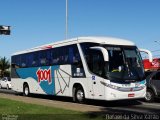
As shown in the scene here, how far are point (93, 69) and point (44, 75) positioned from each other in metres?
6.03

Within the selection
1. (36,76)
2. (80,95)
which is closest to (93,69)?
(80,95)

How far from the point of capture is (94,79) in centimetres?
1919

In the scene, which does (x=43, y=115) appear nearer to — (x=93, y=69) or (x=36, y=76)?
(x=93, y=69)

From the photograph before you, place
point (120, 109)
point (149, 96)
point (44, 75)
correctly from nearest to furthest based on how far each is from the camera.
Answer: point (120, 109), point (149, 96), point (44, 75)

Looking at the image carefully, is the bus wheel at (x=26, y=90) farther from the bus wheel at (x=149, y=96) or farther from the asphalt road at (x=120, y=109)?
the bus wheel at (x=149, y=96)

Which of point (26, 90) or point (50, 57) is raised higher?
point (50, 57)

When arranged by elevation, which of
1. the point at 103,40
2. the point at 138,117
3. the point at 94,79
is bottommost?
the point at 138,117

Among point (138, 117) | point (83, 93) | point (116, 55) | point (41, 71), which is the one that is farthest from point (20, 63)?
point (138, 117)

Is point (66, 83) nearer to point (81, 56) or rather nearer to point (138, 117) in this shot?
point (81, 56)

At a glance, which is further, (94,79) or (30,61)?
(30,61)

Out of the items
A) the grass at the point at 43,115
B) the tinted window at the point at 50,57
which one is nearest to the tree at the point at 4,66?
the tinted window at the point at 50,57

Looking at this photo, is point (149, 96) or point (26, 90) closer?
point (149, 96)

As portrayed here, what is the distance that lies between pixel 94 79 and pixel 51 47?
5.39 metres

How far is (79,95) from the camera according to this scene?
20766mm
